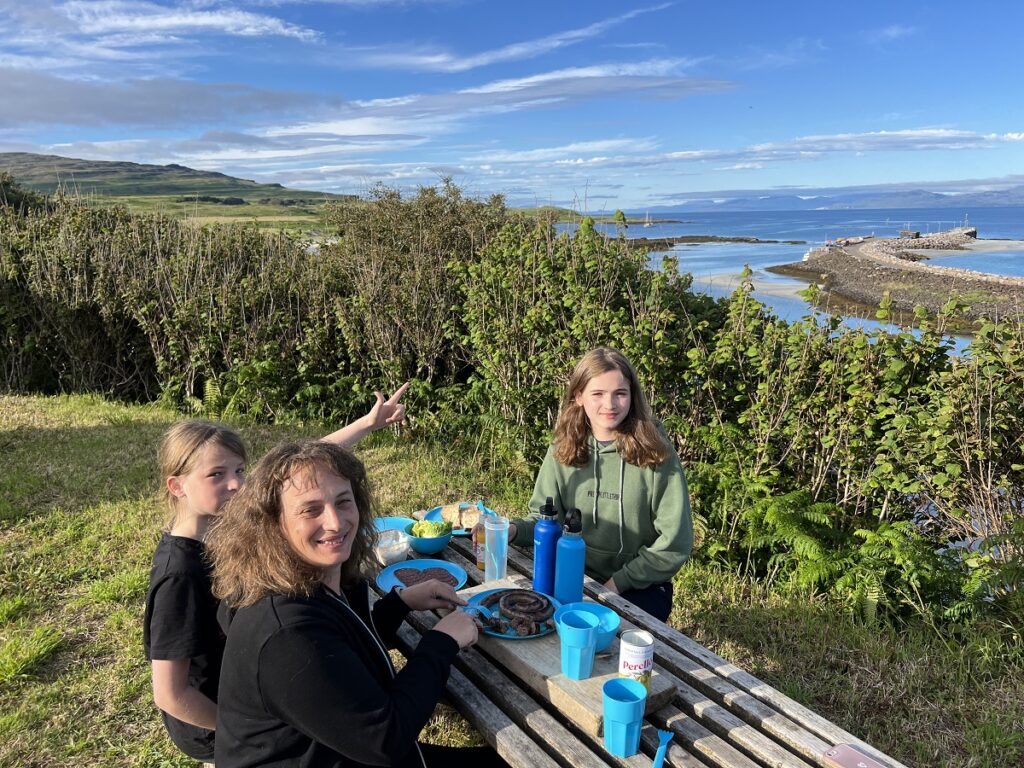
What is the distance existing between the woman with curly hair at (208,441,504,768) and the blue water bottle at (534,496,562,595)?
58cm

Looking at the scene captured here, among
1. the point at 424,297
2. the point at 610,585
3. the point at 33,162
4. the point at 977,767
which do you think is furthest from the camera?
the point at 33,162

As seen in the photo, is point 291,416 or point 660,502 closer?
point 660,502

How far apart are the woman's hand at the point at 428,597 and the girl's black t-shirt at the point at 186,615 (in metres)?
0.66

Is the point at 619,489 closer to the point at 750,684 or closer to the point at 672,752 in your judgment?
the point at 750,684

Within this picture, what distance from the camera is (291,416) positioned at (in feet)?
26.0

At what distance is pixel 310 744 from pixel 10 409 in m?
8.78

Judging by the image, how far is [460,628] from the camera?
222cm

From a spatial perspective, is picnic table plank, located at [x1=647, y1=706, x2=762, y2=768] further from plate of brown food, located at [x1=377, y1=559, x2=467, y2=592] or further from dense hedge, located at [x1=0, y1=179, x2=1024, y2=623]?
dense hedge, located at [x1=0, y1=179, x2=1024, y2=623]

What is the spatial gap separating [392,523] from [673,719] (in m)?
1.83

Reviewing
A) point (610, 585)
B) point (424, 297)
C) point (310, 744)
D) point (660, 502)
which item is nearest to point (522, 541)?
point (610, 585)

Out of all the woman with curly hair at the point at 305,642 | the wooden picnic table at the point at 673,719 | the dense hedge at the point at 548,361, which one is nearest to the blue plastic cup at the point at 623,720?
the wooden picnic table at the point at 673,719

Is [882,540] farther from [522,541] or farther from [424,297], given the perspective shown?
[424,297]

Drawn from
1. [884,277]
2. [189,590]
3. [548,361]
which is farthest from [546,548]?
[884,277]

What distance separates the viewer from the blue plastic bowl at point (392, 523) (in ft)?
11.3
